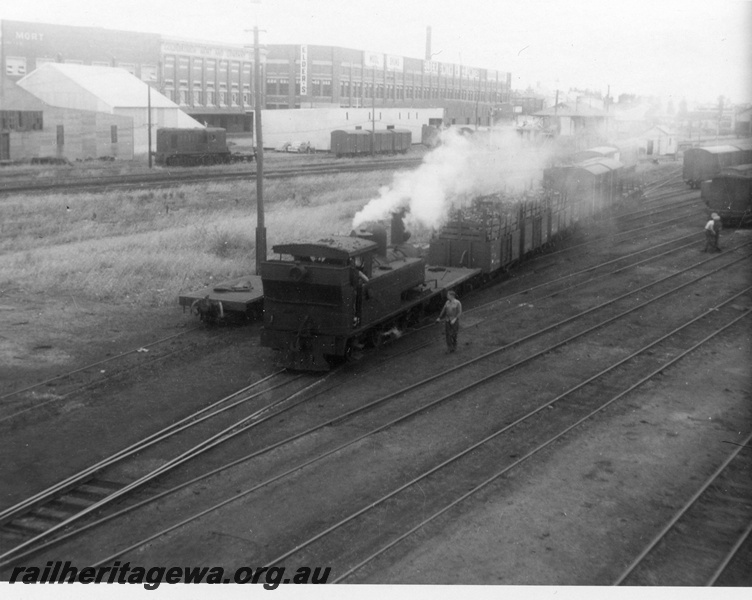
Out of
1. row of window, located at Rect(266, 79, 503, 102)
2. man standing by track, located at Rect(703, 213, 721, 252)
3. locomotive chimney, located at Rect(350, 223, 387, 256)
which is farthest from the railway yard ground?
row of window, located at Rect(266, 79, 503, 102)

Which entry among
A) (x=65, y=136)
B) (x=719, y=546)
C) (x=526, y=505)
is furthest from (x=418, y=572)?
(x=65, y=136)

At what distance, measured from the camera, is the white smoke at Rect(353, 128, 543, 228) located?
1936 cm

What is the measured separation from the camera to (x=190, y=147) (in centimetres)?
5669

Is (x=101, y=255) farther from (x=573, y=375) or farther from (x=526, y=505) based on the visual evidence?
(x=526, y=505)

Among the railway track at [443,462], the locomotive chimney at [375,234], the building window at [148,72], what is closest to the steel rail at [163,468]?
the railway track at [443,462]

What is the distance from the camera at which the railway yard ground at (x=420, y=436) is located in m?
8.86

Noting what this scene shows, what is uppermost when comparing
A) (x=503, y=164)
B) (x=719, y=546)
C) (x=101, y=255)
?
(x=503, y=164)

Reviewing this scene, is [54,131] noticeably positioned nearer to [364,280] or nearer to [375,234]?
[375,234]

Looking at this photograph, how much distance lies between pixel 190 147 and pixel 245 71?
59.0ft

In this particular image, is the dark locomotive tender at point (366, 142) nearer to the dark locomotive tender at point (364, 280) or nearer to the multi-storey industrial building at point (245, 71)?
the multi-storey industrial building at point (245, 71)

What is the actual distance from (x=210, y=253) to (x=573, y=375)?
14.1 meters

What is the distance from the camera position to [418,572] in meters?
8.34

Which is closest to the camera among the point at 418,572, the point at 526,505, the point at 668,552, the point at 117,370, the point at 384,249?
the point at 418,572

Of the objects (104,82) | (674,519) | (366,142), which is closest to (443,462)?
(674,519)
